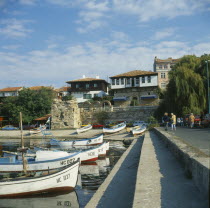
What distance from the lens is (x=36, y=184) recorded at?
370 inches

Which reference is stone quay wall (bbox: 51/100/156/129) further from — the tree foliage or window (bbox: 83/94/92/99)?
window (bbox: 83/94/92/99)

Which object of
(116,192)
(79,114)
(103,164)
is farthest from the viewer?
(79,114)

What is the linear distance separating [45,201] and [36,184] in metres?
0.76

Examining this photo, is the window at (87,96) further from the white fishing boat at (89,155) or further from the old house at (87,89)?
the white fishing boat at (89,155)

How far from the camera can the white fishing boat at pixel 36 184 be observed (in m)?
9.25

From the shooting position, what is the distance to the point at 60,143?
23.5 m

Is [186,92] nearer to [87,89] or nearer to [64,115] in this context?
[64,115]

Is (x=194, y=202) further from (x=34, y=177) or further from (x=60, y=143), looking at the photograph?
(x=60, y=143)

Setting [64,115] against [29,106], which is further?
[29,106]

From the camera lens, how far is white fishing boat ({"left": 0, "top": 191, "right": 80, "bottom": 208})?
8.79 meters

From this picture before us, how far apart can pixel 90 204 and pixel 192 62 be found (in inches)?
1368

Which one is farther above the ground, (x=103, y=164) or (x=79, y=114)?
(x=79, y=114)

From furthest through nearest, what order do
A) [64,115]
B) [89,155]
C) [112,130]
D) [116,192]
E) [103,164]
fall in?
[64,115]
[112,130]
[89,155]
[103,164]
[116,192]

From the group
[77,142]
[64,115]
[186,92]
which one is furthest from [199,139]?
[64,115]
